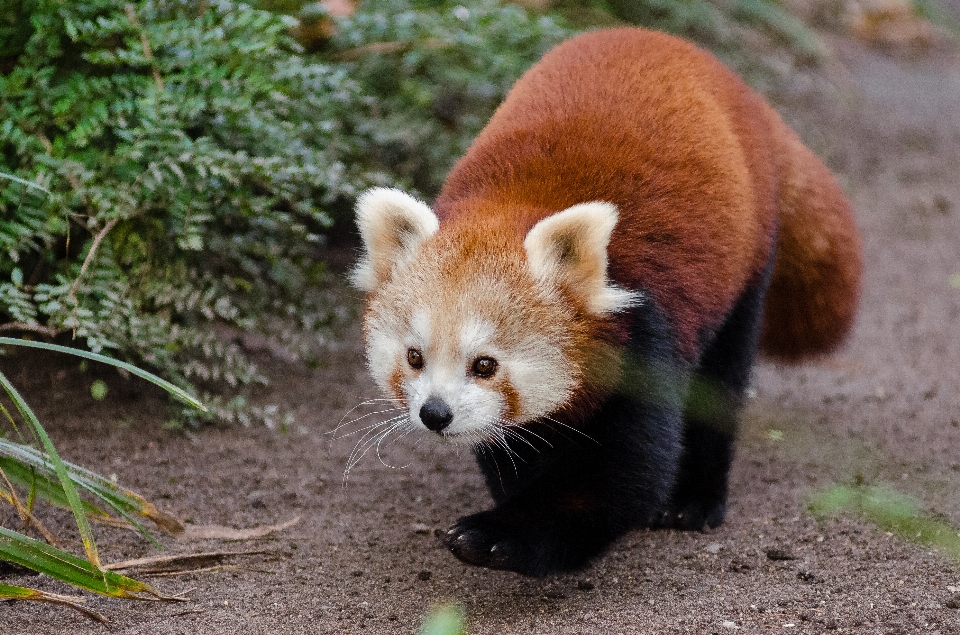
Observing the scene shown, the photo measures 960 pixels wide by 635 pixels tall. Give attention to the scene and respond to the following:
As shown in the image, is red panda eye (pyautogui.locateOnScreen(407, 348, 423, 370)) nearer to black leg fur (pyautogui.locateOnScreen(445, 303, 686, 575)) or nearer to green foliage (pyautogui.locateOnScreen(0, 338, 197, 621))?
black leg fur (pyautogui.locateOnScreen(445, 303, 686, 575))

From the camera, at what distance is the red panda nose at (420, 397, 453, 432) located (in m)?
2.70

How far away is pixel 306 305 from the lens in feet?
14.4

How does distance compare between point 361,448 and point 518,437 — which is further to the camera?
point 361,448

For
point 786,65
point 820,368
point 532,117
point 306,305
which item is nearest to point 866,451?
point 820,368

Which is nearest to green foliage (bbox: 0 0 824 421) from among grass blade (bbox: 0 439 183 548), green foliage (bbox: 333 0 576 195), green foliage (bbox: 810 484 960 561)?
green foliage (bbox: 333 0 576 195)

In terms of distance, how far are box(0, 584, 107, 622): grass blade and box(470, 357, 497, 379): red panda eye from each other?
1.16m

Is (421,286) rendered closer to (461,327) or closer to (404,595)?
(461,327)

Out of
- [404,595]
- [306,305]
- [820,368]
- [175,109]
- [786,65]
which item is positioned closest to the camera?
[404,595]

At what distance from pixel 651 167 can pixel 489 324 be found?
0.75 meters

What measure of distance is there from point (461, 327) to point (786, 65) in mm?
5220

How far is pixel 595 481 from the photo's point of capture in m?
2.96

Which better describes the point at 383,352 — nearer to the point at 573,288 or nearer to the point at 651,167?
the point at 573,288

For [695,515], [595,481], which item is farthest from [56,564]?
[695,515]

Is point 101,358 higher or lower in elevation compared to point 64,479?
higher
